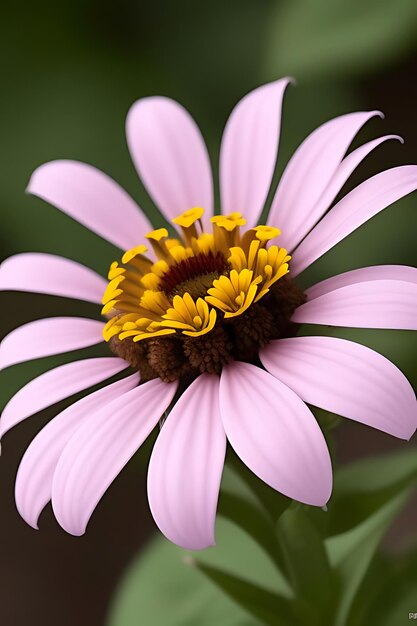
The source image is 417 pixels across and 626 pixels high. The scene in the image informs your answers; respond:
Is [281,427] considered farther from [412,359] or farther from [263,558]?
[412,359]

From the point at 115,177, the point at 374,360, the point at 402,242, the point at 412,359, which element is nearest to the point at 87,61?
the point at 115,177

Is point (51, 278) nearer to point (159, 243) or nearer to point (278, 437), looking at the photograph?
point (159, 243)

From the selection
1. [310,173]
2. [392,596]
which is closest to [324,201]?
[310,173]

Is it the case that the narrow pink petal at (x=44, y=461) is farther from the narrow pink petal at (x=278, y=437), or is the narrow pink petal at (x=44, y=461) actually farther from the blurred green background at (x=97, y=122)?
the blurred green background at (x=97, y=122)

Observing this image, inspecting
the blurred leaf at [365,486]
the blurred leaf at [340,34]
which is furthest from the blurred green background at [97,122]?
the blurred leaf at [365,486]

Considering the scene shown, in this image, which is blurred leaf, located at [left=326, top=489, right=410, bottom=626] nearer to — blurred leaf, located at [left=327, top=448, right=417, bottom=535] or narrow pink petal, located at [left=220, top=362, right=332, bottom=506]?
blurred leaf, located at [left=327, top=448, right=417, bottom=535]

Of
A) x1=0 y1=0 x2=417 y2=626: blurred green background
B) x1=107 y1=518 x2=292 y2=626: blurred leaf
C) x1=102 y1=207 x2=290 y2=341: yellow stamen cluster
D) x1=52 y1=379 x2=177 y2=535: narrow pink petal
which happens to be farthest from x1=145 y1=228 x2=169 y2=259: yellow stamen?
x1=0 y1=0 x2=417 y2=626: blurred green background
